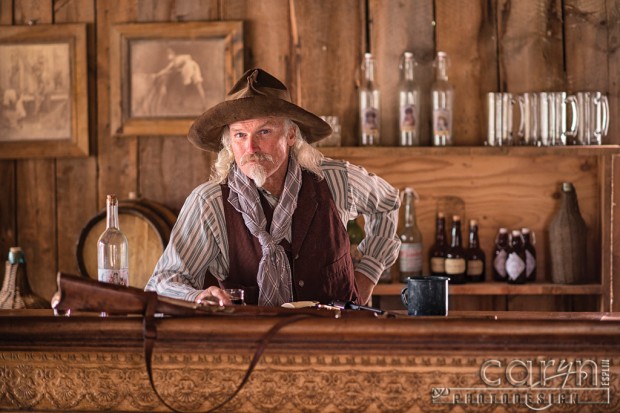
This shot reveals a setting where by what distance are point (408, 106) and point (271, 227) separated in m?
1.46

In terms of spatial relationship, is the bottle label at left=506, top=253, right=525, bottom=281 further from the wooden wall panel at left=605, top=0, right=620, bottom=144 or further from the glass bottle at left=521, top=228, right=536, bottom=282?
the wooden wall panel at left=605, top=0, right=620, bottom=144

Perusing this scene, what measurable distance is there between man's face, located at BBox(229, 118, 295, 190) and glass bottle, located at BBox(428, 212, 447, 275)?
145 centimetres

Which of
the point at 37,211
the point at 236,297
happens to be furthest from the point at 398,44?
the point at 236,297

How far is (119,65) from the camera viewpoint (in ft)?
13.3

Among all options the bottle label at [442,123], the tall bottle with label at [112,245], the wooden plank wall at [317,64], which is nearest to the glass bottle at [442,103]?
the bottle label at [442,123]

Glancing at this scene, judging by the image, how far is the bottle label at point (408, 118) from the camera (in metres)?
3.82

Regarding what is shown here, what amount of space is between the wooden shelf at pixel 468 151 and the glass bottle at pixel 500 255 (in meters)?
0.42

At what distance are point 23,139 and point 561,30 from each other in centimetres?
264

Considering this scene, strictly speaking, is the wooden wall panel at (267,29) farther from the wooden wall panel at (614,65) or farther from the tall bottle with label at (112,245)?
the tall bottle with label at (112,245)

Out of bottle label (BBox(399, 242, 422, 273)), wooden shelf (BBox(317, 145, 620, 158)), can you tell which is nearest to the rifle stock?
wooden shelf (BBox(317, 145, 620, 158))

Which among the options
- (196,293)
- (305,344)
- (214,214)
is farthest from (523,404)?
(214,214)

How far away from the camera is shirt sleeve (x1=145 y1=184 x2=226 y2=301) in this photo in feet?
8.04

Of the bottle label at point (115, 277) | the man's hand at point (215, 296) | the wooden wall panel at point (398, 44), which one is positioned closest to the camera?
the man's hand at point (215, 296)

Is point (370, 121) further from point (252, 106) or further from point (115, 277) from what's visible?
point (115, 277)
